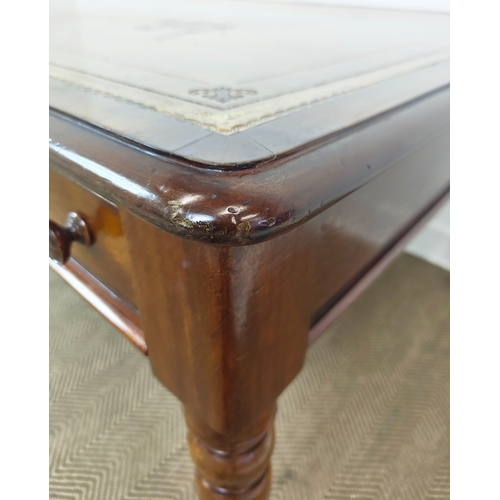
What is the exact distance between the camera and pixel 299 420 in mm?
710

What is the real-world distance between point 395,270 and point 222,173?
0.95 metres

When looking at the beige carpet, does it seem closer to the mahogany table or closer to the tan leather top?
the mahogany table

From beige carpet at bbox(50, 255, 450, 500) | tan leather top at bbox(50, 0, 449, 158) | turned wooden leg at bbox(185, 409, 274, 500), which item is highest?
tan leather top at bbox(50, 0, 449, 158)

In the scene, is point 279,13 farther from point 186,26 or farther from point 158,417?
point 158,417

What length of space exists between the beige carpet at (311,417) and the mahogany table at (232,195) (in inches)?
11.7

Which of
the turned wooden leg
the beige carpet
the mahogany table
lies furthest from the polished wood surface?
the beige carpet

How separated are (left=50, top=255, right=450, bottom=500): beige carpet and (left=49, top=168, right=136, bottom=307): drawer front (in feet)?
1.27

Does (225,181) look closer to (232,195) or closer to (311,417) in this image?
(232,195)

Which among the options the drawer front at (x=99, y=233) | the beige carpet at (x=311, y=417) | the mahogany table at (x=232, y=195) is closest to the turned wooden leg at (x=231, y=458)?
the mahogany table at (x=232, y=195)

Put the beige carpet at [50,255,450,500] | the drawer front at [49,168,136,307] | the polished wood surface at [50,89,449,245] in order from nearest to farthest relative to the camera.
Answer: the polished wood surface at [50,89,449,245], the drawer front at [49,168,136,307], the beige carpet at [50,255,450,500]

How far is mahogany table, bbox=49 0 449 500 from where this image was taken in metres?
0.21

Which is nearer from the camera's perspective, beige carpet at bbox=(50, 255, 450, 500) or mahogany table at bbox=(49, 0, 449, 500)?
mahogany table at bbox=(49, 0, 449, 500)

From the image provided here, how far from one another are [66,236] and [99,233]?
0.03 meters

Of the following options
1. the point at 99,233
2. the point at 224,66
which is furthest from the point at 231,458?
the point at 224,66
